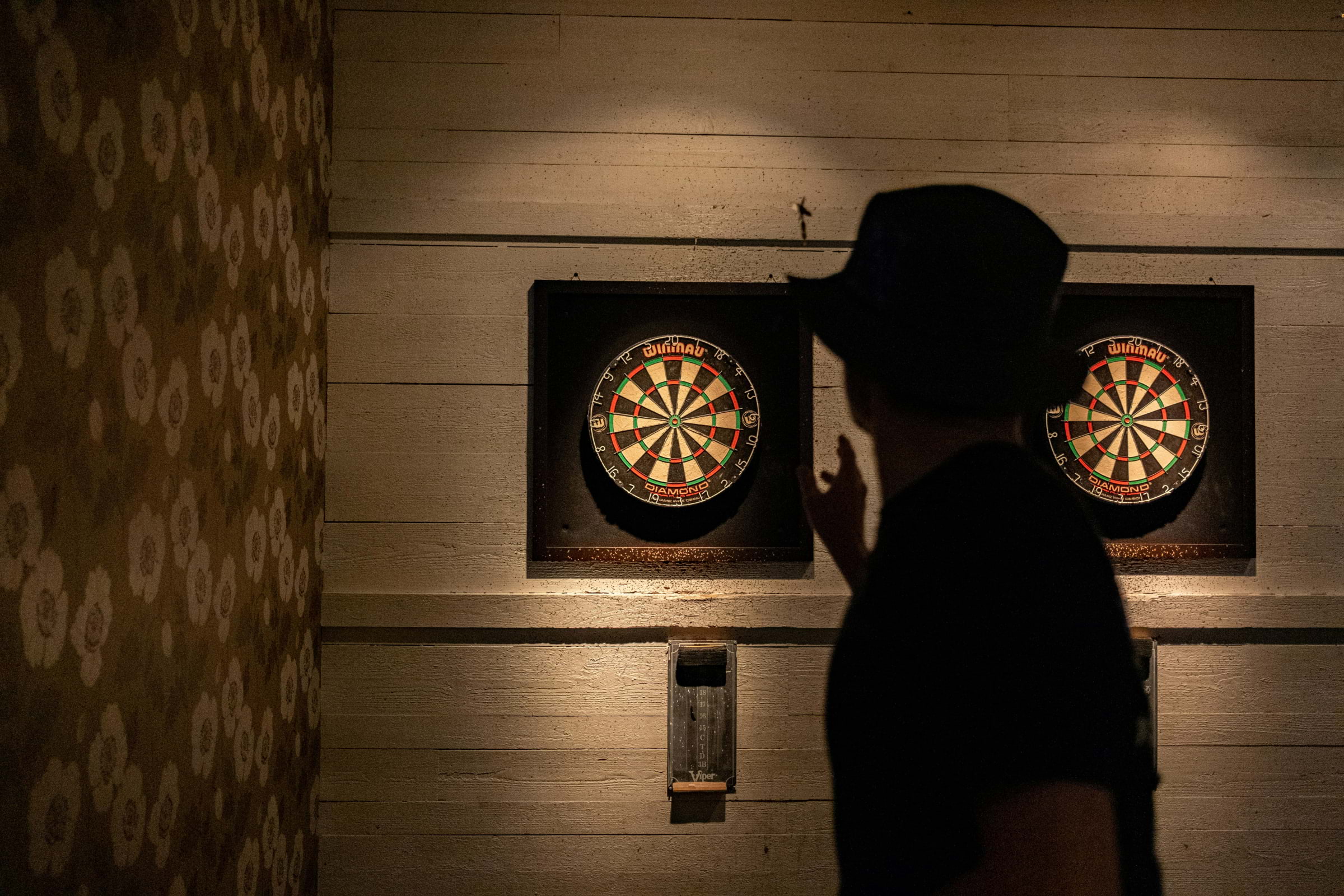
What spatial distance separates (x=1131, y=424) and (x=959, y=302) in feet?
5.53

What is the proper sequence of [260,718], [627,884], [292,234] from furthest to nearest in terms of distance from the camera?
[627,884] → [292,234] → [260,718]

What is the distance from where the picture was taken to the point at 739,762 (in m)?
2.37

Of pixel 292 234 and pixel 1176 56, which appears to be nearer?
pixel 292 234

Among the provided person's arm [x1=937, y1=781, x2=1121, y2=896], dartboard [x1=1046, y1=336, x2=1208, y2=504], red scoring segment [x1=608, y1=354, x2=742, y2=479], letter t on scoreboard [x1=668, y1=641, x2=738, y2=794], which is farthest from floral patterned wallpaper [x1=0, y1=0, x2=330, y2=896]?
dartboard [x1=1046, y1=336, x2=1208, y2=504]

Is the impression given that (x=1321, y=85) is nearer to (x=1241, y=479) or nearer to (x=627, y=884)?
(x=1241, y=479)

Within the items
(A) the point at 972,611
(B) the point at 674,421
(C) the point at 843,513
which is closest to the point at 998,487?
(A) the point at 972,611

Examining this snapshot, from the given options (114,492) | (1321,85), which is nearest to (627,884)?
(114,492)

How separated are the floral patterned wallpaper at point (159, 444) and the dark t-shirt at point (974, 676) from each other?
106cm

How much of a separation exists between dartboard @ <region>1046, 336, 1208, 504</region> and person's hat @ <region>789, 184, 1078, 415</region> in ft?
4.94

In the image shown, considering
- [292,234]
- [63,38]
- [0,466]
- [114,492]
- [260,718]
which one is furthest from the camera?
[292,234]

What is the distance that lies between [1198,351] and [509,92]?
2005 millimetres

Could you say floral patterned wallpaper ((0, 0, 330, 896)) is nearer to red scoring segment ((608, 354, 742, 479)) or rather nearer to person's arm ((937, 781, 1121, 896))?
red scoring segment ((608, 354, 742, 479))

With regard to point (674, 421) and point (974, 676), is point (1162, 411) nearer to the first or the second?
point (674, 421)

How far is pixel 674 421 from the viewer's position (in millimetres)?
2346
